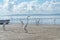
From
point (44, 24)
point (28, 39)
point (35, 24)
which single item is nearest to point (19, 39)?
point (28, 39)

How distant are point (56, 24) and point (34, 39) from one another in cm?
2020

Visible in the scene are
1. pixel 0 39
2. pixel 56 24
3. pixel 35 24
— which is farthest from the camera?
pixel 56 24

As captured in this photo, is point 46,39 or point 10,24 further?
point 10,24

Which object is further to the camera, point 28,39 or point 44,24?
point 44,24

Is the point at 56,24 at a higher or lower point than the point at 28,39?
lower

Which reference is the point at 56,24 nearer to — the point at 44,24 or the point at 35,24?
the point at 44,24

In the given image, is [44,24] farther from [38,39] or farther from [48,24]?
[38,39]

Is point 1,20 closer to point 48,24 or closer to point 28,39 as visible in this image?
point 48,24

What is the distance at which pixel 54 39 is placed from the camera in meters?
18.9

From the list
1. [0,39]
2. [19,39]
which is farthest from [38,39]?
[0,39]

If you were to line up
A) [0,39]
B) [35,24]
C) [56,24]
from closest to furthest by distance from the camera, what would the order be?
1. [0,39]
2. [35,24]
3. [56,24]

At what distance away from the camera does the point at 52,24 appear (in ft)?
127

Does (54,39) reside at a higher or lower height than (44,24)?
higher

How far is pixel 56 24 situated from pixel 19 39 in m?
20.6
